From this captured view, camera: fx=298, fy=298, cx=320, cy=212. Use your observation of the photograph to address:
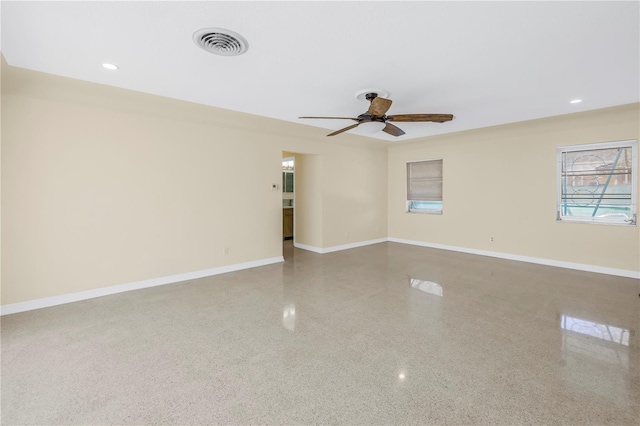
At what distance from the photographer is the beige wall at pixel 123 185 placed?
332 cm

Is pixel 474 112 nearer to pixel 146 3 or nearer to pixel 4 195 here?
pixel 146 3

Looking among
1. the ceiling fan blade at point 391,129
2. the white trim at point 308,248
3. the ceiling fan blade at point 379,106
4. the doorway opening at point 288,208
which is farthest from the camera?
the doorway opening at point 288,208

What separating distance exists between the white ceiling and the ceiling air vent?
2.3 inches

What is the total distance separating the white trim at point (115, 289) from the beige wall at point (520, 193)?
4365mm

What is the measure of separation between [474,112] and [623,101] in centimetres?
178

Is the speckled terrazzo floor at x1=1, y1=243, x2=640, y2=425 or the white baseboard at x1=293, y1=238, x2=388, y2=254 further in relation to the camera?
the white baseboard at x1=293, y1=238, x2=388, y2=254

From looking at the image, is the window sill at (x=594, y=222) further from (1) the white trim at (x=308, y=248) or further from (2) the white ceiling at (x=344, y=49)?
(1) the white trim at (x=308, y=248)

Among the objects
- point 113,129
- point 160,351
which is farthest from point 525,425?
point 113,129

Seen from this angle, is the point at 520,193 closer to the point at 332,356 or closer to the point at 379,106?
the point at 379,106

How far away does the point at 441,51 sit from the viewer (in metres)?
2.54

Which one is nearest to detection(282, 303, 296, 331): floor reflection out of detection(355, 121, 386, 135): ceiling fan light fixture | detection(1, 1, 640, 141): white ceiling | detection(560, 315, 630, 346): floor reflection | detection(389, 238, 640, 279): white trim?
detection(355, 121, 386, 135): ceiling fan light fixture

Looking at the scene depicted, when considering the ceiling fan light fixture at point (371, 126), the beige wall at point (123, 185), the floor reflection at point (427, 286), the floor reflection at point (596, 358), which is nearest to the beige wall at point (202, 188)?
the beige wall at point (123, 185)

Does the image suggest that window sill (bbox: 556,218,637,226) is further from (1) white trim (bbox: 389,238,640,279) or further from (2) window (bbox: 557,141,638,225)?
(1) white trim (bbox: 389,238,640,279)

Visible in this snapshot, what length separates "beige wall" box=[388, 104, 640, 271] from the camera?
4.67 m
